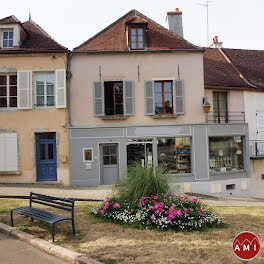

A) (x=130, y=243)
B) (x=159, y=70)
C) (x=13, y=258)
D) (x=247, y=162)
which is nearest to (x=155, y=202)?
(x=130, y=243)

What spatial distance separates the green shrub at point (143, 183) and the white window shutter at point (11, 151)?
7.21 m

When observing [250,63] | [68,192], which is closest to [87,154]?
[68,192]

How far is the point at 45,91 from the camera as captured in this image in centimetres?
1292

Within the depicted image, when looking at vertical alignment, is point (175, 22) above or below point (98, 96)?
above

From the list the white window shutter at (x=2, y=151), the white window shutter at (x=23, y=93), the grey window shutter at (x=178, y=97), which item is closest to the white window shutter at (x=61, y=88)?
the white window shutter at (x=23, y=93)

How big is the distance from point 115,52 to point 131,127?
3341 millimetres

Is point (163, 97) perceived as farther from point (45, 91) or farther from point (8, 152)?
point (8, 152)

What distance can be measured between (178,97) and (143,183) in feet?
22.8

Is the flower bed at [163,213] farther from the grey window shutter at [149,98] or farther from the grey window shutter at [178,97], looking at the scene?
the grey window shutter at [178,97]

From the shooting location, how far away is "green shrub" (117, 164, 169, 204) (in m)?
6.98

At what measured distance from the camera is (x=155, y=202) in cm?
653

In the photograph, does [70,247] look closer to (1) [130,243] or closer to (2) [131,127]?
(1) [130,243]

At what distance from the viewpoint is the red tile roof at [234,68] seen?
1470 cm

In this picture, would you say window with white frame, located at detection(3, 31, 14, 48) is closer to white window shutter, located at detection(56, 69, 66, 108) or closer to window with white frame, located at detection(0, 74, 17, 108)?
A: window with white frame, located at detection(0, 74, 17, 108)
